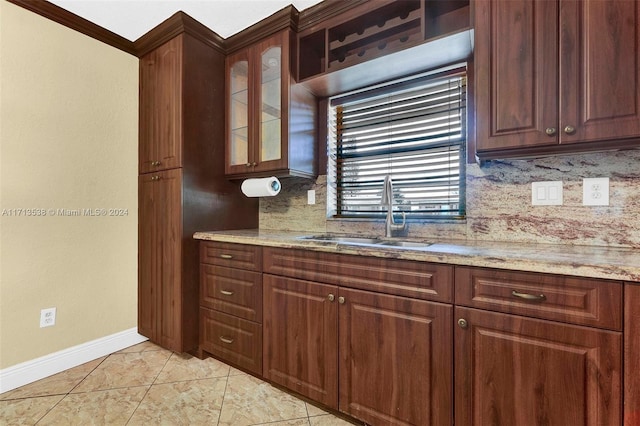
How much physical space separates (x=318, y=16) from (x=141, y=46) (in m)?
1.43

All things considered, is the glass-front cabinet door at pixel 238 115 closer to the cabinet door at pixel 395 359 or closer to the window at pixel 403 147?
the window at pixel 403 147

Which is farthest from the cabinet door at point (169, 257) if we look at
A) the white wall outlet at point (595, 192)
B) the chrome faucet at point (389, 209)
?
the white wall outlet at point (595, 192)

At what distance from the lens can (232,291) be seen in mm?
1964

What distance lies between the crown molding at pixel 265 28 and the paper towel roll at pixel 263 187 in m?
1.02

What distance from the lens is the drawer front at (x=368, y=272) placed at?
1231mm

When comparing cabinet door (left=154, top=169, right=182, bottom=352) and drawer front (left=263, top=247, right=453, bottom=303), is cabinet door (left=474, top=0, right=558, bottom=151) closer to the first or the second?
drawer front (left=263, top=247, right=453, bottom=303)

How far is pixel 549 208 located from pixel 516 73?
0.69 meters

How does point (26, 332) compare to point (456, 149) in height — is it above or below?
below

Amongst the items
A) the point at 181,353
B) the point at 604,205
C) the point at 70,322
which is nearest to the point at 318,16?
the point at 604,205

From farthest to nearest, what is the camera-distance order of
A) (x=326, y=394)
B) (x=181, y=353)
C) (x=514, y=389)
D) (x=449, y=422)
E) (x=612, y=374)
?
(x=181, y=353) < (x=326, y=394) < (x=449, y=422) < (x=514, y=389) < (x=612, y=374)

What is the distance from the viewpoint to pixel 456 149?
1858 millimetres

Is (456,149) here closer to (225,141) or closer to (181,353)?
(225,141)

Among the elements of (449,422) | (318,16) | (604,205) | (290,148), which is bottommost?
(449,422)

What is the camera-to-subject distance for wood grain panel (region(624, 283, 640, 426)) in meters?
0.91
